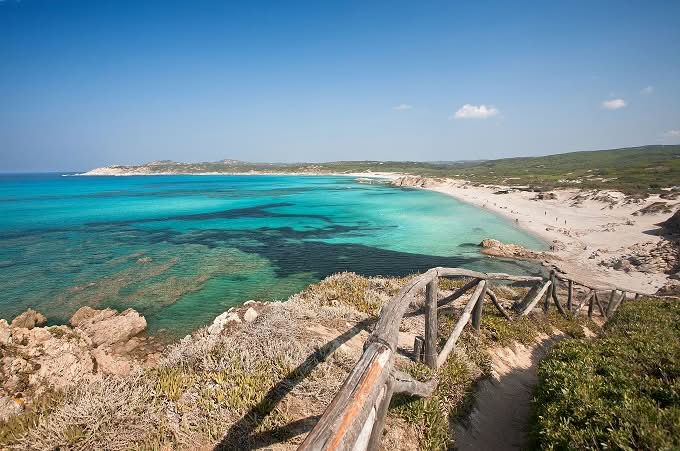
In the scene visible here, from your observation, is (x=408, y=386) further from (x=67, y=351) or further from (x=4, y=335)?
(x=4, y=335)

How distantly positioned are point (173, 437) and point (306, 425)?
5.89 feet

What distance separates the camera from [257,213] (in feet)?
196

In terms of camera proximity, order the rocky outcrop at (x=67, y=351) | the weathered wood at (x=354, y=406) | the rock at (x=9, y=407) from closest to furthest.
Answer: the weathered wood at (x=354, y=406)
the rock at (x=9, y=407)
the rocky outcrop at (x=67, y=351)

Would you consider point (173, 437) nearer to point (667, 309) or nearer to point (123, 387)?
point (123, 387)

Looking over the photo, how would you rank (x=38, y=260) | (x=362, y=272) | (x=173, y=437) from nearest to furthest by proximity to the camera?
(x=173, y=437) → (x=362, y=272) → (x=38, y=260)

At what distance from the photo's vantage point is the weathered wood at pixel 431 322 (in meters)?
5.78

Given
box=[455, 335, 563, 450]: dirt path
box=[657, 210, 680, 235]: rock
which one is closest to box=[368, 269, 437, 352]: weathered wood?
box=[455, 335, 563, 450]: dirt path

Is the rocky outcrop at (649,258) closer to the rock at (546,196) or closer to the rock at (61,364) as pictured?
the rock at (61,364)

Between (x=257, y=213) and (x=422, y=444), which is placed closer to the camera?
(x=422, y=444)

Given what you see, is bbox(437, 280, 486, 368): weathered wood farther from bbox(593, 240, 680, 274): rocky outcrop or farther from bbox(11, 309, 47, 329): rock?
bbox(593, 240, 680, 274): rocky outcrop

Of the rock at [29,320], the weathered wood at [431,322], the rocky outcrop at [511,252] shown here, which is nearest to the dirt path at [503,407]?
the weathered wood at [431,322]

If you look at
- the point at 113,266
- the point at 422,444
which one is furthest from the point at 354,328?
the point at 113,266

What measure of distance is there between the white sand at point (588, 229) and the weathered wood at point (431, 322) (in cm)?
2337

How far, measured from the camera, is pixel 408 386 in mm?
3838
